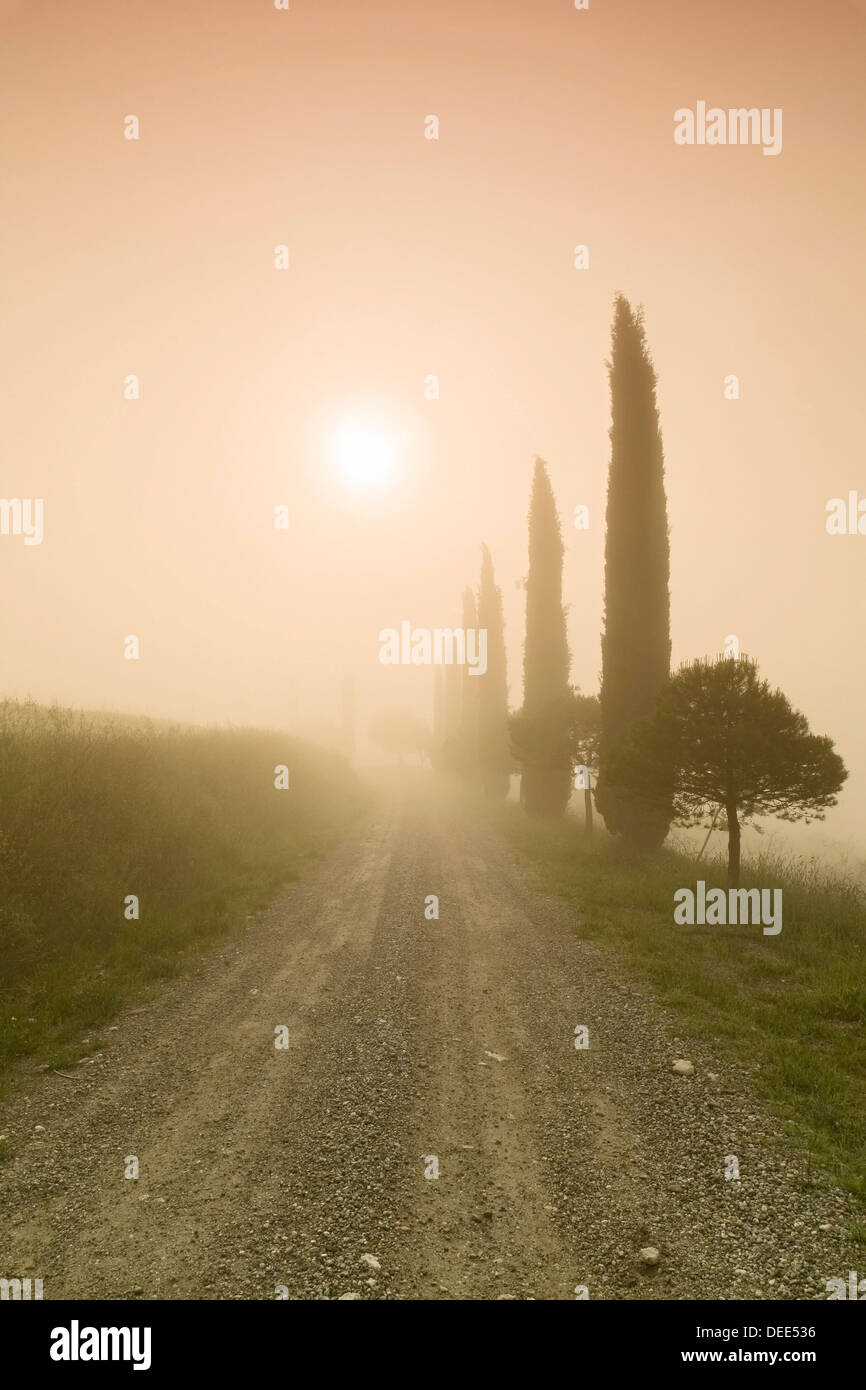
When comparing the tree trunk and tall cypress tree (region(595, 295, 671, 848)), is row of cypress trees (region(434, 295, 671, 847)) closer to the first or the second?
tall cypress tree (region(595, 295, 671, 848))

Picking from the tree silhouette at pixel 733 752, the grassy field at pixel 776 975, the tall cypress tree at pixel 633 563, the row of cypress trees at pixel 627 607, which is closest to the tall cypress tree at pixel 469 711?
the row of cypress trees at pixel 627 607

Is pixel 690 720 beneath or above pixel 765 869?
above

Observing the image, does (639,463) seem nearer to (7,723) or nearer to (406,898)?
(406,898)

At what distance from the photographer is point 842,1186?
3.88m

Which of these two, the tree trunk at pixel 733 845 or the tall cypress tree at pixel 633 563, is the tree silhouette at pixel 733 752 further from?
the tall cypress tree at pixel 633 563

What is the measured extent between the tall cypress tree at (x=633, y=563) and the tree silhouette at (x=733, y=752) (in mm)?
5321

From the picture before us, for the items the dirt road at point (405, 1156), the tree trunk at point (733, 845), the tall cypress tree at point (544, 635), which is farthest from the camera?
the tall cypress tree at point (544, 635)

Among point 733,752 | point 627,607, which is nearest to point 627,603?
point 627,607

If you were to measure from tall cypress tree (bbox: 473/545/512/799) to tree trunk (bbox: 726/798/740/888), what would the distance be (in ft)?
79.7

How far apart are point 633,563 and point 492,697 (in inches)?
861

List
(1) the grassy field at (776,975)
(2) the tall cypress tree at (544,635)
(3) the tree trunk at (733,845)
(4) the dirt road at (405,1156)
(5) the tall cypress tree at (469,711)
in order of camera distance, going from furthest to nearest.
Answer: (5) the tall cypress tree at (469,711), (2) the tall cypress tree at (544,635), (3) the tree trunk at (733,845), (1) the grassy field at (776,975), (4) the dirt road at (405,1156)

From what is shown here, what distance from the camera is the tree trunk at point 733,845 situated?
1073 cm

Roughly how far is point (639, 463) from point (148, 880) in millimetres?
17534
